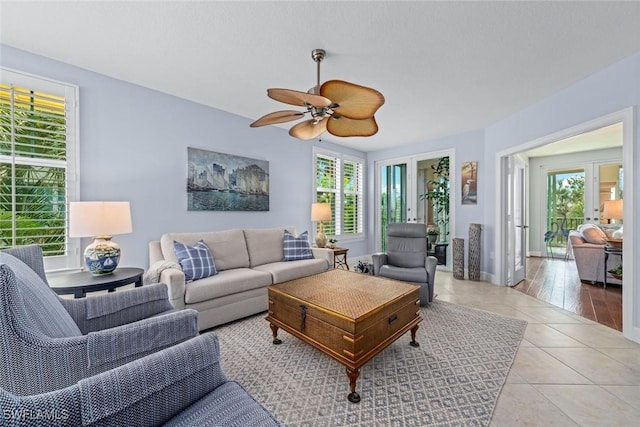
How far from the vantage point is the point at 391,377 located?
1.88 meters

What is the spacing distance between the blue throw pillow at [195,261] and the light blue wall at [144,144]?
564 mm

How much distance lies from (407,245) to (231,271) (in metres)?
2.37

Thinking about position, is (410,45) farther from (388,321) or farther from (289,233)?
(289,233)

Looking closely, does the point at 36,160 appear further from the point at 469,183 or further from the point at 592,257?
the point at 592,257

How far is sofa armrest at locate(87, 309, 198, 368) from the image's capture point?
1054 millimetres

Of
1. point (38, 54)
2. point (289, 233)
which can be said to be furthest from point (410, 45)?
point (38, 54)

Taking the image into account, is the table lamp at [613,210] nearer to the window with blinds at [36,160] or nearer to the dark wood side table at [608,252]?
the dark wood side table at [608,252]

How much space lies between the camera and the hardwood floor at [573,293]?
2.98m

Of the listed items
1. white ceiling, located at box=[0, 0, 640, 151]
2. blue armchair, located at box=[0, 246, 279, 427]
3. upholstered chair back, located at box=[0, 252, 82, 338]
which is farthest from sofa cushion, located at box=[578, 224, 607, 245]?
upholstered chair back, located at box=[0, 252, 82, 338]

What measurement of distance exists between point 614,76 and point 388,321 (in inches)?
125

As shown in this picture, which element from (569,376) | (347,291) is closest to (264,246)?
(347,291)

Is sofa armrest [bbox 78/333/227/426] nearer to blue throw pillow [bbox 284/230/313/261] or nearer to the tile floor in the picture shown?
the tile floor

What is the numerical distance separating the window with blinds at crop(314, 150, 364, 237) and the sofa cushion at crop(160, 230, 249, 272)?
206cm

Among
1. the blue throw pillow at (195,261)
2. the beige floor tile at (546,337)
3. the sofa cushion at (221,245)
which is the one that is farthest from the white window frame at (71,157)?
the beige floor tile at (546,337)
